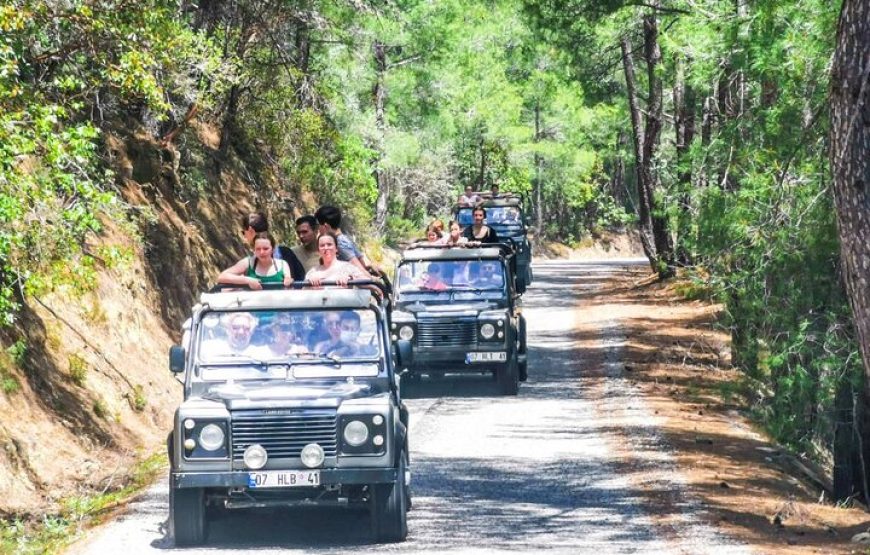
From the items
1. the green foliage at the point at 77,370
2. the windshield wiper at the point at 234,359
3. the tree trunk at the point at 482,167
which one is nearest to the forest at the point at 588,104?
the green foliage at the point at 77,370

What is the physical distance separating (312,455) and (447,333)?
379 inches

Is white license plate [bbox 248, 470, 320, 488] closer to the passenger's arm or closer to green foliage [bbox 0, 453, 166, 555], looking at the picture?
the passenger's arm

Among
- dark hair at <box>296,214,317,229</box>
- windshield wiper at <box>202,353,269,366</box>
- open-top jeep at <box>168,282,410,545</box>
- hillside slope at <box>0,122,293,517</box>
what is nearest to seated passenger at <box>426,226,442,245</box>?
hillside slope at <box>0,122,293,517</box>

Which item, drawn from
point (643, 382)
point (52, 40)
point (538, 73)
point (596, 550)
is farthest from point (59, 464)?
point (538, 73)

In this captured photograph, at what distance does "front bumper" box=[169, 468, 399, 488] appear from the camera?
10.7 metres

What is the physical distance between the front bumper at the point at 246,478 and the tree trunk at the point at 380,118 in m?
33.0

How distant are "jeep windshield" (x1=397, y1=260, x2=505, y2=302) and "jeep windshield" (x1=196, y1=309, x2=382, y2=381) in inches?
361

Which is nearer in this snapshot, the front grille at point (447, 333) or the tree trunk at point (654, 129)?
the front grille at point (447, 333)

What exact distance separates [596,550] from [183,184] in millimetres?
17900

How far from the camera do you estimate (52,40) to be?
17.5m

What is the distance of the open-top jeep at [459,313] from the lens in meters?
20.4

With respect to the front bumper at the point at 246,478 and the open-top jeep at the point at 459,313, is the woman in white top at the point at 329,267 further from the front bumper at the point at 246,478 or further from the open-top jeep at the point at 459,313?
the open-top jeep at the point at 459,313

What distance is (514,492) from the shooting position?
48.0ft

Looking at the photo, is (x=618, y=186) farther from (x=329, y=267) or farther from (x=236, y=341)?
(x=236, y=341)
